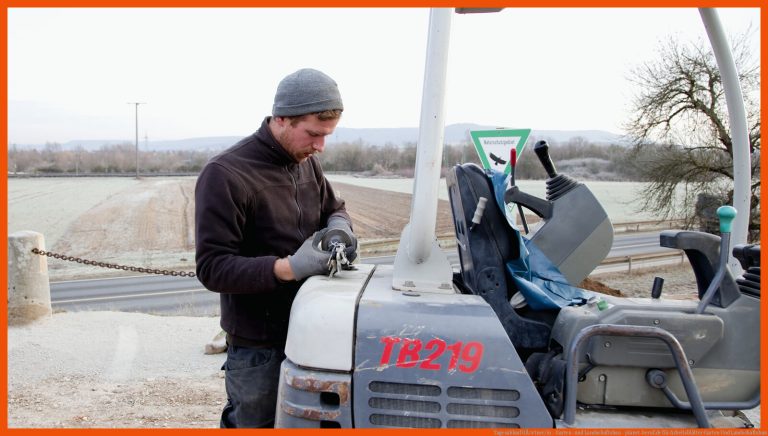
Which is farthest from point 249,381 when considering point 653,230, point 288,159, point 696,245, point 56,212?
point 56,212

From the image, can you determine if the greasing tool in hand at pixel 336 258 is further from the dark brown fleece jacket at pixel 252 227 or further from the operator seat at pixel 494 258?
the operator seat at pixel 494 258

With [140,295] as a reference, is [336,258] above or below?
above

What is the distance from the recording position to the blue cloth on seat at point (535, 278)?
2893 mm

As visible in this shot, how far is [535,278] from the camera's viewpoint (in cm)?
309

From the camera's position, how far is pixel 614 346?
103 inches

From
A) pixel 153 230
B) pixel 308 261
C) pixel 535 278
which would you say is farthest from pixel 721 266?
pixel 153 230

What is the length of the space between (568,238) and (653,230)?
37.6 metres

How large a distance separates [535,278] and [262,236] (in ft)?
4.23

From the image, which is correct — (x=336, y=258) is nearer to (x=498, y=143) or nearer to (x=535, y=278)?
(x=535, y=278)

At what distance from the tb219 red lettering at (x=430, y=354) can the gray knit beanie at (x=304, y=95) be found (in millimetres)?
1221

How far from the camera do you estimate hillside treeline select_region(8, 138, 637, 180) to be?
37.0ft

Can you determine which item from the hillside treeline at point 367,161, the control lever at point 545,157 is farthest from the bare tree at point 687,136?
the control lever at point 545,157

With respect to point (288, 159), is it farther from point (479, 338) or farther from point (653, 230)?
point (653, 230)

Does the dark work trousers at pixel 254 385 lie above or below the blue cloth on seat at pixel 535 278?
below
